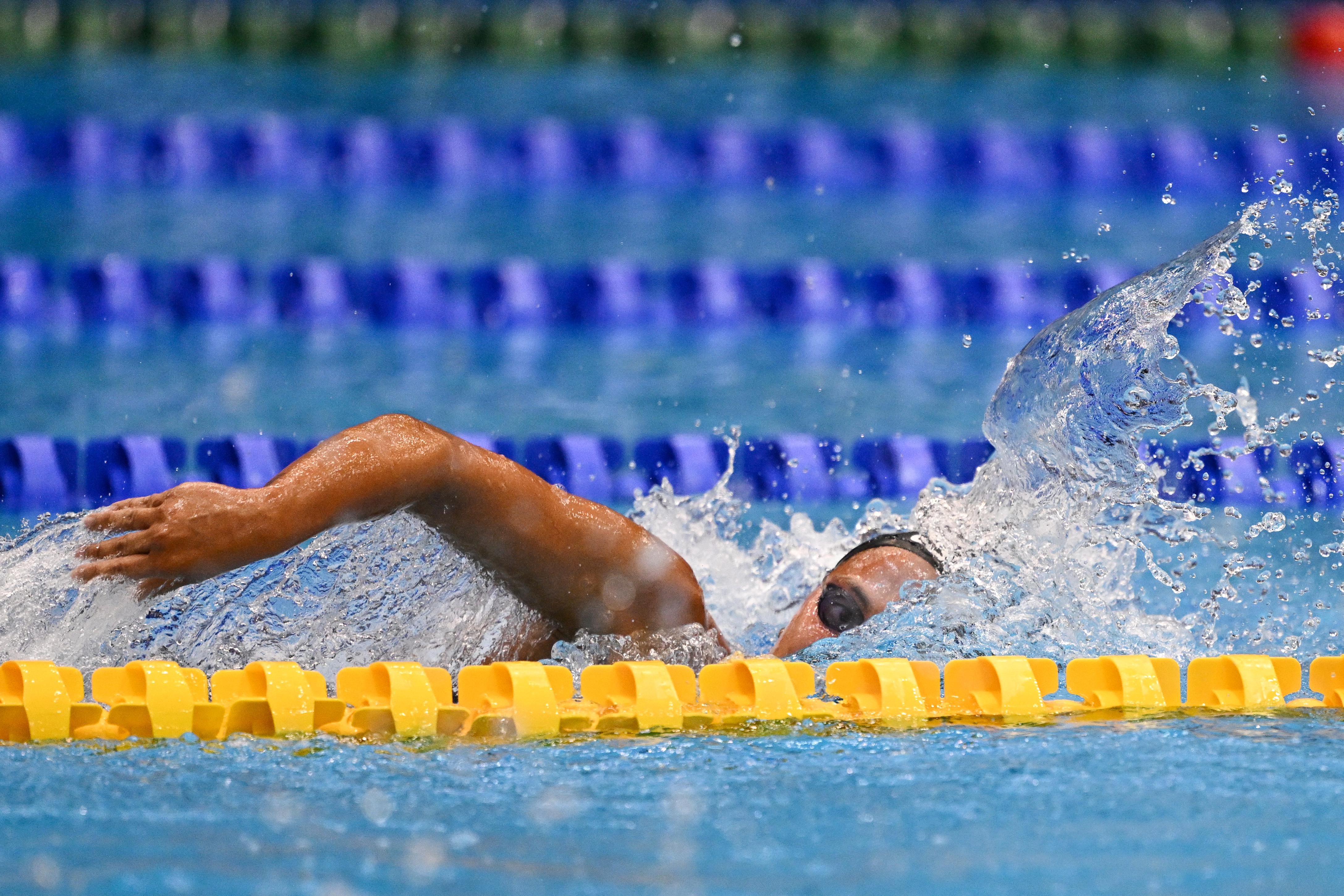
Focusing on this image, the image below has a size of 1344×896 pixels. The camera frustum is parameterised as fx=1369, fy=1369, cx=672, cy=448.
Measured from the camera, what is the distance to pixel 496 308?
4.38 m

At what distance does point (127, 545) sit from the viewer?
1.40 metres

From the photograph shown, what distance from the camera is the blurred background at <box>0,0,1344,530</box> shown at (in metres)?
3.76

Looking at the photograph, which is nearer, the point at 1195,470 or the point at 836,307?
the point at 1195,470

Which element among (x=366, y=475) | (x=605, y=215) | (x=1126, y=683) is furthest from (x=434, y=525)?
(x=605, y=215)

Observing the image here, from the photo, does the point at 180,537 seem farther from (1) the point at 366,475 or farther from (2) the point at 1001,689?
(2) the point at 1001,689

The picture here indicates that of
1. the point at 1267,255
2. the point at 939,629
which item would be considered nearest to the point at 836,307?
the point at 1267,255

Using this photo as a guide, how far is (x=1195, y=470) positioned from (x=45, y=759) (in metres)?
2.95

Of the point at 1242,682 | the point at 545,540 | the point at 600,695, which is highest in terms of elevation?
the point at 545,540

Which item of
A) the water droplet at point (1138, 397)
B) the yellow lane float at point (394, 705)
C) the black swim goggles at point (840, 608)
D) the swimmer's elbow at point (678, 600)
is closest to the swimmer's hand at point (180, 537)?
the yellow lane float at point (394, 705)

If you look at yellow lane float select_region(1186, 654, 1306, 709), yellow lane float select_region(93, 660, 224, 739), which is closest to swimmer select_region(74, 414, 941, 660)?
yellow lane float select_region(93, 660, 224, 739)

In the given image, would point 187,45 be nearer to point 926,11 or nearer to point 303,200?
point 303,200

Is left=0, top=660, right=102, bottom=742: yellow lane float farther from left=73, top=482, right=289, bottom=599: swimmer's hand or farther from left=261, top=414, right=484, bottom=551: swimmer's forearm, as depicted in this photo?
left=261, top=414, right=484, bottom=551: swimmer's forearm

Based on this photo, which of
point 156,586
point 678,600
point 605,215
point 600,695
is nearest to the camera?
point 156,586

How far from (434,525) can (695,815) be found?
62 centimetres
